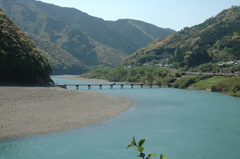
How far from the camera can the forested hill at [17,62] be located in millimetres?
71875

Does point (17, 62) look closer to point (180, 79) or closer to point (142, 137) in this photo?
point (142, 137)

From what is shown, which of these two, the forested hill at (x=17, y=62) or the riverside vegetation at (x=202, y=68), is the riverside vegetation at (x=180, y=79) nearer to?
the riverside vegetation at (x=202, y=68)

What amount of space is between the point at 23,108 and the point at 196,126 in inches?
1175

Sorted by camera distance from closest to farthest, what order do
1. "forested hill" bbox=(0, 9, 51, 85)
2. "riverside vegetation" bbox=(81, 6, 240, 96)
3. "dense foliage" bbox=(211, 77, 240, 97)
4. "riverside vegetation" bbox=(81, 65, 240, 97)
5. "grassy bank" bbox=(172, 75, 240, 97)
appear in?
"forested hill" bbox=(0, 9, 51, 85)
"dense foliage" bbox=(211, 77, 240, 97)
"grassy bank" bbox=(172, 75, 240, 97)
"riverside vegetation" bbox=(81, 65, 240, 97)
"riverside vegetation" bbox=(81, 6, 240, 96)

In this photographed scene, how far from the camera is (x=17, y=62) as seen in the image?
74750 millimetres

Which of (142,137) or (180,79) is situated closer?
(142,137)

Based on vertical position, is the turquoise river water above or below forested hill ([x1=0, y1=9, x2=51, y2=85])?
below

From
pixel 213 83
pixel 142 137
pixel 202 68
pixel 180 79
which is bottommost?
pixel 142 137

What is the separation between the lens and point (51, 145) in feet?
101

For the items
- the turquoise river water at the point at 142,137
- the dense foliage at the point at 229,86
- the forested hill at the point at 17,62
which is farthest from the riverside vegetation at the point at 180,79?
the forested hill at the point at 17,62

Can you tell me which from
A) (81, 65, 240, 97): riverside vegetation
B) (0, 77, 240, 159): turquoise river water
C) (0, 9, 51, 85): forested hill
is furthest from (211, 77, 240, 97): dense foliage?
(0, 9, 51, 85): forested hill

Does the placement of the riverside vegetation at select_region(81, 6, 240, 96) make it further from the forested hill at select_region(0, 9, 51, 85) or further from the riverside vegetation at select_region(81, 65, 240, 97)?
the forested hill at select_region(0, 9, 51, 85)

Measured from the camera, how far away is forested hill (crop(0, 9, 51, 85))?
236ft

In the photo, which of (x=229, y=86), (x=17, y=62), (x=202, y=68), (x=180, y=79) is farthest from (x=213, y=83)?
(x=17, y=62)
